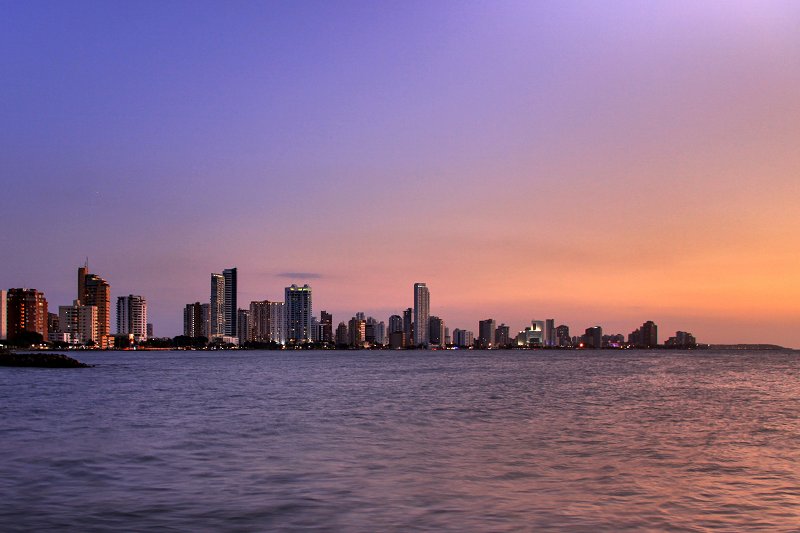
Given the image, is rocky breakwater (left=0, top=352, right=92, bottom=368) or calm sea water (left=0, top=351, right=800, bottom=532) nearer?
calm sea water (left=0, top=351, right=800, bottom=532)

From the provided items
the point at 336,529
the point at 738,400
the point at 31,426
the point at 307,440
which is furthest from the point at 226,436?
the point at 738,400

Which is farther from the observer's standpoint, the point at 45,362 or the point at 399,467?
the point at 45,362

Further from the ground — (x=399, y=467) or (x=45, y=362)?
(x=399, y=467)

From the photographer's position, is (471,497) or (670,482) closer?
(471,497)

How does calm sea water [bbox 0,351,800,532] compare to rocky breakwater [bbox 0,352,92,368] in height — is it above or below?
above

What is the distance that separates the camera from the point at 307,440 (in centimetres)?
3186

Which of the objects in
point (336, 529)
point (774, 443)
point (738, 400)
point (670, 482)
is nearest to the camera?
point (336, 529)

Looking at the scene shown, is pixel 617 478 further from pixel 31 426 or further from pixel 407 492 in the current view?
pixel 31 426

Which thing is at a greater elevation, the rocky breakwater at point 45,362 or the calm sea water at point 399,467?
the calm sea water at point 399,467

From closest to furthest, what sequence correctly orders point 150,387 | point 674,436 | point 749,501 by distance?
1. point 749,501
2. point 674,436
3. point 150,387

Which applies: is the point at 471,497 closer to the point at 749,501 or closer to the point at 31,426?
the point at 749,501

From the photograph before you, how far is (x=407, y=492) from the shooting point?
810 inches

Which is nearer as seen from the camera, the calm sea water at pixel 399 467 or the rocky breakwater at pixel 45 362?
the calm sea water at pixel 399 467

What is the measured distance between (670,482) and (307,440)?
15.6 m
